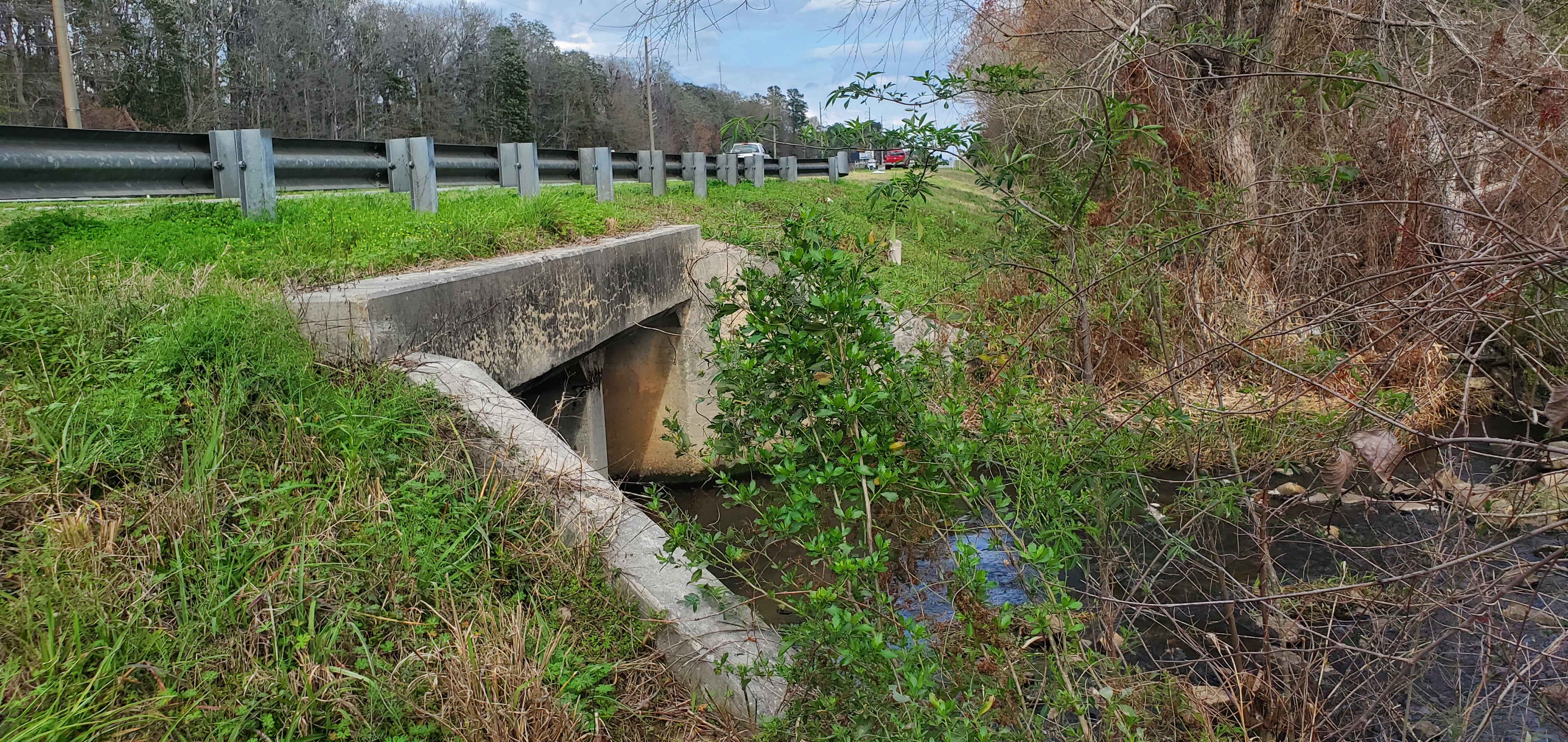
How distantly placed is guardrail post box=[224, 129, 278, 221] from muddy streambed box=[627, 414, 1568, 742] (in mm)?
3593

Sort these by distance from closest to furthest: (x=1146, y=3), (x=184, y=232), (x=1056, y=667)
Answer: (x=1056, y=667) → (x=184, y=232) → (x=1146, y=3)

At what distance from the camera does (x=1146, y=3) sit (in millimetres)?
6762

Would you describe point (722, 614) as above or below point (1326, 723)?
above

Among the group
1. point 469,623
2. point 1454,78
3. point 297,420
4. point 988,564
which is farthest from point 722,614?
point 1454,78

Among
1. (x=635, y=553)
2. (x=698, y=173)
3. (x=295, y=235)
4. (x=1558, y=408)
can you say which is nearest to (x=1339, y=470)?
(x=1558, y=408)

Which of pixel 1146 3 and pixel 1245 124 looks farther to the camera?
pixel 1245 124

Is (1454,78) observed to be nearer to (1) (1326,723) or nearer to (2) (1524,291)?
(2) (1524,291)

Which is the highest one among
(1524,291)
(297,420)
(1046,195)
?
(1046,195)

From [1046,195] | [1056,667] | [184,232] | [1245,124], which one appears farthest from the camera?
[1245,124]

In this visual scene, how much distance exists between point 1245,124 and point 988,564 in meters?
5.22

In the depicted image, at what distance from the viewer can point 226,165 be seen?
5168 millimetres

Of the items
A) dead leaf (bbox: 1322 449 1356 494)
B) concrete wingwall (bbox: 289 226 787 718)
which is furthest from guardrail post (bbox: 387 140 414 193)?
dead leaf (bbox: 1322 449 1356 494)

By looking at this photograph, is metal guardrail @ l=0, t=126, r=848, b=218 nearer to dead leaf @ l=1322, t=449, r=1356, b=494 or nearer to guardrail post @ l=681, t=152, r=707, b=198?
dead leaf @ l=1322, t=449, r=1356, b=494

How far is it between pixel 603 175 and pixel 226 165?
5221mm
